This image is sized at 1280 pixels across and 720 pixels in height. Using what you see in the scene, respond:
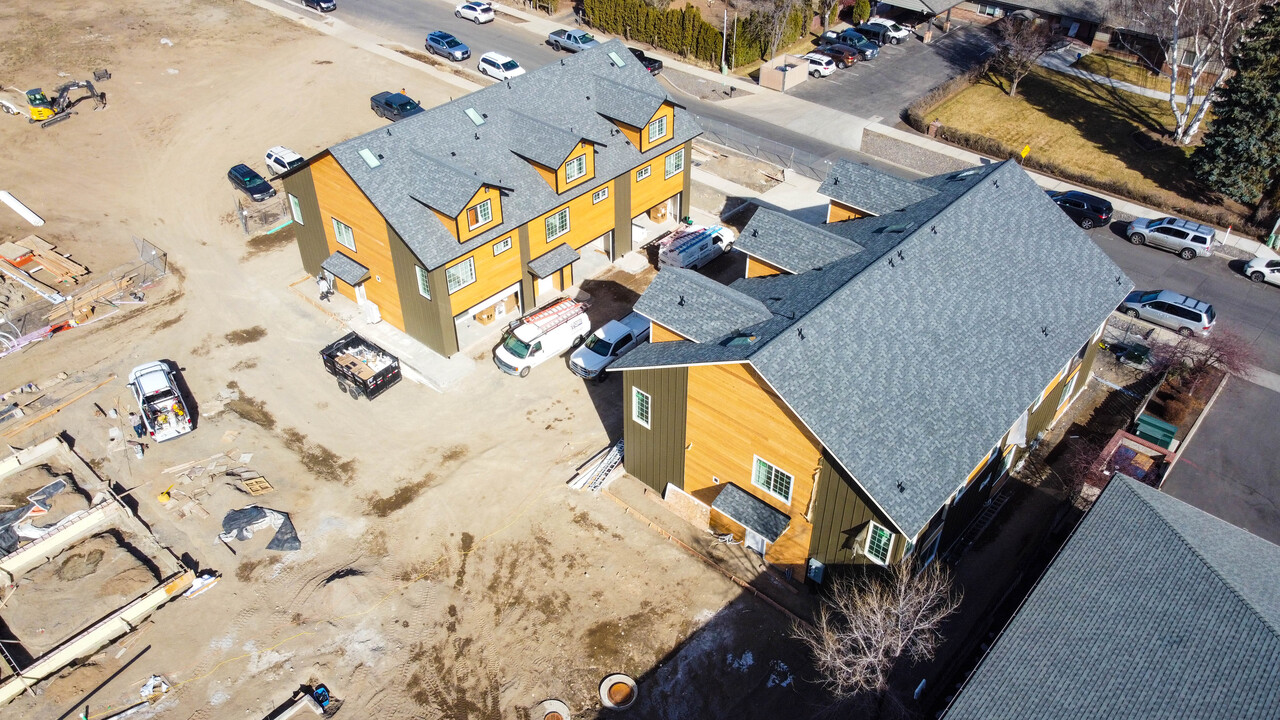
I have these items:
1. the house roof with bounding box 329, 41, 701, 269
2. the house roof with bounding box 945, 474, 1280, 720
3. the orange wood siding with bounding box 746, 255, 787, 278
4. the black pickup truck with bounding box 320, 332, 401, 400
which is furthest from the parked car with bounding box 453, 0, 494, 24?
the house roof with bounding box 945, 474, 1280, 720

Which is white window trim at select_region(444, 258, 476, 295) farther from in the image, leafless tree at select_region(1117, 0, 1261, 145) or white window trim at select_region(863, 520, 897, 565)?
leafless tree at select_region(1117, 0, 1261, 145)

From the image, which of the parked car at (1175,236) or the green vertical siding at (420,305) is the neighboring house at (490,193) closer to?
the green vertical siding at (420,305)

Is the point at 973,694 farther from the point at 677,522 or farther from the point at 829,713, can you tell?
the point at 677,522

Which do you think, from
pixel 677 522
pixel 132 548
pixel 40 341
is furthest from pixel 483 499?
pixel 40 341

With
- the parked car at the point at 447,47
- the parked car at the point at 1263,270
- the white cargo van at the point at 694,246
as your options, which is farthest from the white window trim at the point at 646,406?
the parked car at the point at 447,47

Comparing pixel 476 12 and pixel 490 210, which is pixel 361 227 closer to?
pixel 490 210

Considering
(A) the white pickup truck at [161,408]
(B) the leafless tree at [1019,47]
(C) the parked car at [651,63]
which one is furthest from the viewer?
(C) the parked car at [651,63]
